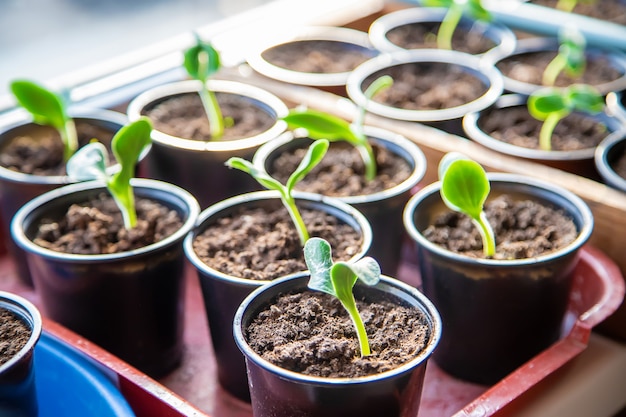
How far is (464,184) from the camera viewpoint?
952 mm

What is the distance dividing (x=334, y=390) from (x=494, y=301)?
0.32 metres

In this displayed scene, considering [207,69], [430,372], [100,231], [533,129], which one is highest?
[207,69]

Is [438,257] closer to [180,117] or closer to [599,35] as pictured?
[180,117]

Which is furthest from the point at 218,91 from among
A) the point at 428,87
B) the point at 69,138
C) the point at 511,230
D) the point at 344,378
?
the point at 344,378

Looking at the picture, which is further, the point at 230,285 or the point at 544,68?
the point at 544,68

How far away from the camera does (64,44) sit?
2090 mm

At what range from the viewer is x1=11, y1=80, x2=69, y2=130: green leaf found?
120cm

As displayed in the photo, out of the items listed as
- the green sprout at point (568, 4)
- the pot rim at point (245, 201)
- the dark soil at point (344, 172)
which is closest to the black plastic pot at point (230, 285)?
the pot rim at point (245, 201)

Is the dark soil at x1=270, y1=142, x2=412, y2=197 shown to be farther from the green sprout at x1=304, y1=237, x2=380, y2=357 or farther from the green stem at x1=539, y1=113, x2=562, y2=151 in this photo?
the green sprout at x1=304, y1=237, x2=380, y2=357

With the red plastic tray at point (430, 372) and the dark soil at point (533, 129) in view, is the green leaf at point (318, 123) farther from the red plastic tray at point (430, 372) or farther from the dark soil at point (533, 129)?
the dark soil at point (533, 129)

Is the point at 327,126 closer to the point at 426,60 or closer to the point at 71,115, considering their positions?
the point at 71,115

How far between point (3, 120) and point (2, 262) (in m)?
0.25

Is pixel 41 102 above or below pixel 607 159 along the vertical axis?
above

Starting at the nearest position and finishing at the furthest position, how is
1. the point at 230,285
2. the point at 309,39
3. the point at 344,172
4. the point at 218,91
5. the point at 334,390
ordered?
the point at 334,390 → the point at 230,285 → the point at 344,172 → the point at 218,91 → the point at 309,39
